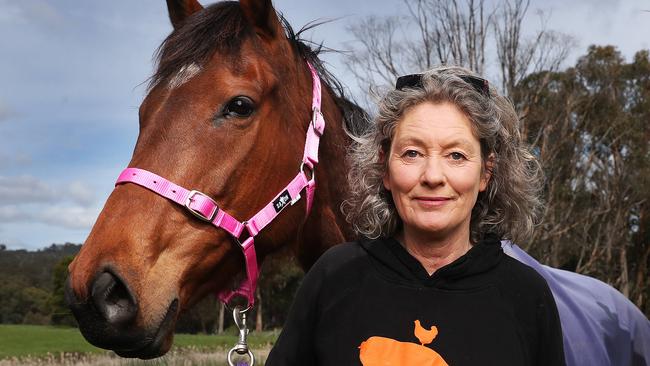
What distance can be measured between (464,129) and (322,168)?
1269mm

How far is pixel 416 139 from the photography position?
1948 millimetres

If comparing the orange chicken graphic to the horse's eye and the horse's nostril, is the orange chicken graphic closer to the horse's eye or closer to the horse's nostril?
the horse's nostril

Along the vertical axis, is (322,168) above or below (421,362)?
above

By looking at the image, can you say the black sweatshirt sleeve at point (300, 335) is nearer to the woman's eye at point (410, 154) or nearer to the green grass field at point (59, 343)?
the woman's eye at point (410, 154)

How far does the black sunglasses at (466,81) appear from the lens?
2104mm

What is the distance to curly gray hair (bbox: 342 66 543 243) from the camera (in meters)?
2.04

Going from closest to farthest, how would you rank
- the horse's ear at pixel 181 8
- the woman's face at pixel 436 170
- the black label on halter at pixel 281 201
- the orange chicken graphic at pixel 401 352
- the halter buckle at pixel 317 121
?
the orange chicken graphic at pixel 401 352 → the woman's face at pixel 436 170 → the black label on halter at pixel 281 201 → the halter buckle at pixel 317 121 → the horse's ear at pixel 181 8

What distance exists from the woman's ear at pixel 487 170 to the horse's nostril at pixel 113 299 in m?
1.29

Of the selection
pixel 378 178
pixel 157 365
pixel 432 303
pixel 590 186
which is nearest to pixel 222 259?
pixel 378 178

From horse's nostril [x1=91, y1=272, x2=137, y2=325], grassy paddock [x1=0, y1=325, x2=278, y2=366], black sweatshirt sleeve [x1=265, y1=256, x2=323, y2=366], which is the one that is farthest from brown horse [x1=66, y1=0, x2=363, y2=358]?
grassy paddock [x1=0, y1=325, x2=278, y2=366]

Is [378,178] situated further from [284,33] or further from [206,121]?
[284,33]

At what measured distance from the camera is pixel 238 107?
273 cm

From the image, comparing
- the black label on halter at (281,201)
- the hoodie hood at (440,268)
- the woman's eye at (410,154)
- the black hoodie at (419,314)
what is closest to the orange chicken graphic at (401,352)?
the black hoodie at (419,314)

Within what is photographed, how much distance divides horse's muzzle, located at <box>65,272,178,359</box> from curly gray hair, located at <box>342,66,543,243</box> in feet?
2.87
